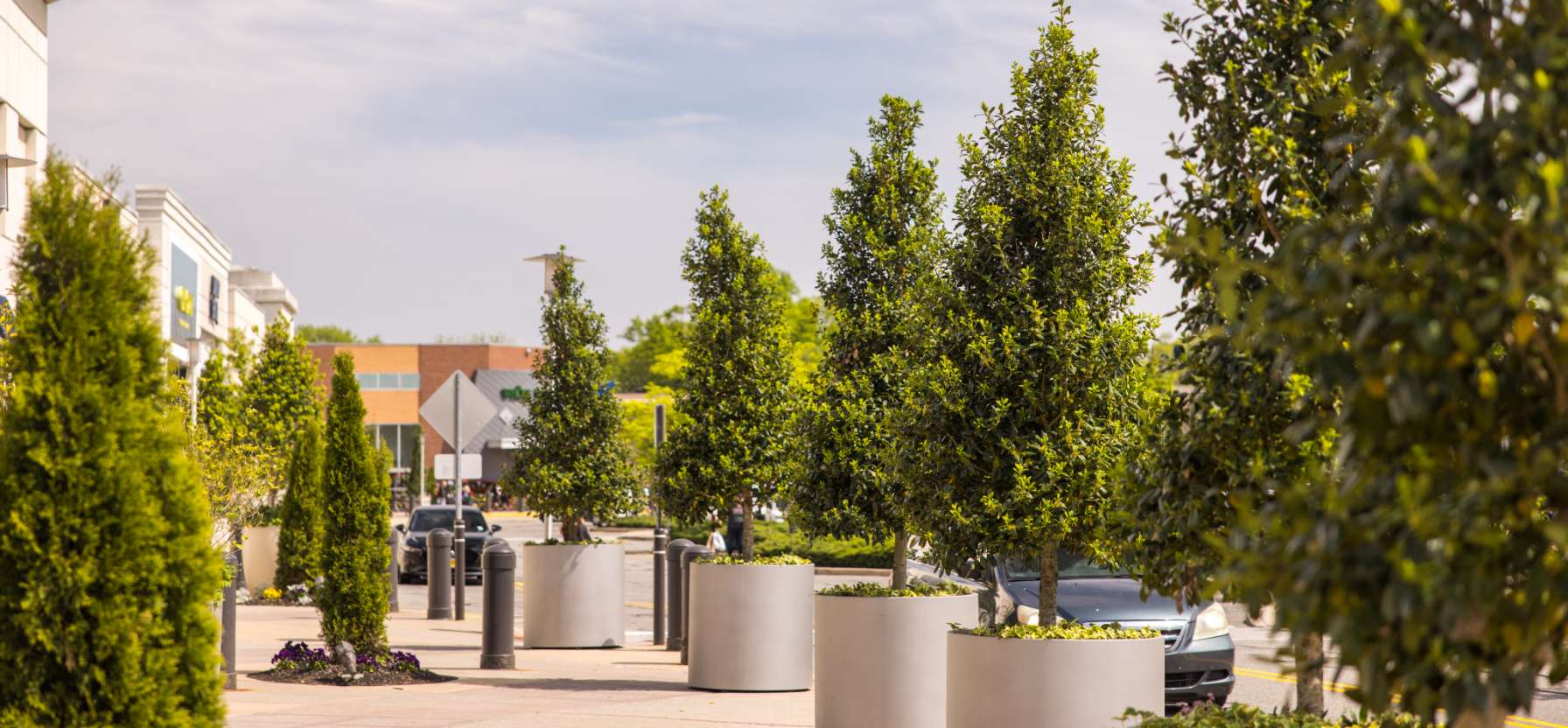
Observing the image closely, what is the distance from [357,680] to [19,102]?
10488mm

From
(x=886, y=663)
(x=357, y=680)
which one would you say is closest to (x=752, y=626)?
(x=886, y=663)

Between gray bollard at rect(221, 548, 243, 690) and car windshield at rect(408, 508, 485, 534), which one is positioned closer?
gray bollard at rect(221, 548, 243, 690)

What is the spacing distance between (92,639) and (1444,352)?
449 cm

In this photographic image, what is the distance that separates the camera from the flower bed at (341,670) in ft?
41.3

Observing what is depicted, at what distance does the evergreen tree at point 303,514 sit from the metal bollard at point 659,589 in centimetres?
607

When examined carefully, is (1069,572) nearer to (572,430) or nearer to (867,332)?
(867,332)

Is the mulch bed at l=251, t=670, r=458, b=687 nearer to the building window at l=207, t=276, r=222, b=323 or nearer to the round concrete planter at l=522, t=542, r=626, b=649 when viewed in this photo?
the round concrete planter at l=522, t=542, r=626, b=649

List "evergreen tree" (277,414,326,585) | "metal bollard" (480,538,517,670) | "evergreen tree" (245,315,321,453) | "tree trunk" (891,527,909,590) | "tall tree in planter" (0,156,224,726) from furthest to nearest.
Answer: "evergreen tree" (245,315,321,453), "evergreen tree" (277,414,326,585), "metal bollard" (480,538,517,670), "tree trunk" (891,527,909,590), "tall tree in planter" (0,156,224,726)

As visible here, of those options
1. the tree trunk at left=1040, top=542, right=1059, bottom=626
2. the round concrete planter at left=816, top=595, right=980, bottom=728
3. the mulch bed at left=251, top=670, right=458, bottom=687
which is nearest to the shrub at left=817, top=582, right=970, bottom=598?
the round concrete planter at left=816, top=595, right=980, bottom=728

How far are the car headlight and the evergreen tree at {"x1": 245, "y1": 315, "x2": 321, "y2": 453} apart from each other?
1926cm

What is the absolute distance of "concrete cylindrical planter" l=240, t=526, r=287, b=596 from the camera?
83.5ft

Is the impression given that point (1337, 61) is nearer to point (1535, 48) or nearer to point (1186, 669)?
point (1535, 48)

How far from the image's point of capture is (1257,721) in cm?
577

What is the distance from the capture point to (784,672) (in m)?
12.3
